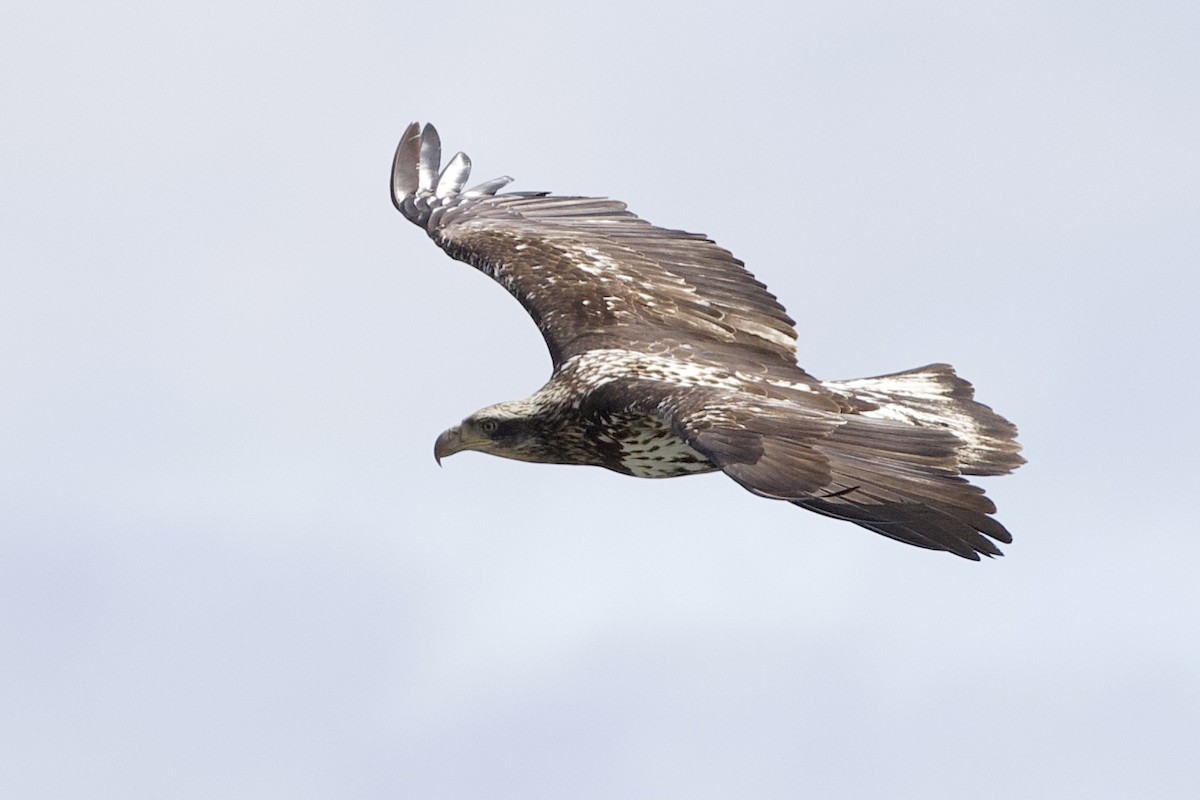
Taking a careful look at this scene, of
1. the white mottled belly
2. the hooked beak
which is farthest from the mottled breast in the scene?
the hooked beak

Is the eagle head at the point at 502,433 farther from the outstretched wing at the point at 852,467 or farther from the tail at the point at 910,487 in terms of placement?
the tail at the point at 910,487

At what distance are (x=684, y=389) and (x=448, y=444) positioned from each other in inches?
83.8

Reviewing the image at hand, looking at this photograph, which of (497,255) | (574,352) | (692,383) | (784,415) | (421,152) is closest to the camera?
(784,415)

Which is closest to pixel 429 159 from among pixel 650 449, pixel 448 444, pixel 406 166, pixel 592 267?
pixel 406 166

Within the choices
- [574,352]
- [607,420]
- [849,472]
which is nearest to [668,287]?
[574,352]

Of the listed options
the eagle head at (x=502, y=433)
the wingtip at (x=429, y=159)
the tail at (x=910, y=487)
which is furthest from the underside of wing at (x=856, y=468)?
the wingtip at (x=429, y=159)

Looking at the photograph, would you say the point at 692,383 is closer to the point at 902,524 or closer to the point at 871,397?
the point at 871,397

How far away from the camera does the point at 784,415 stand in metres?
11.9

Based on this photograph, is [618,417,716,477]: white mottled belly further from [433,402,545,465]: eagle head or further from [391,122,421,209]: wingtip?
[391,122,421,209]: wingtip

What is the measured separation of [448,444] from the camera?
14102 mm

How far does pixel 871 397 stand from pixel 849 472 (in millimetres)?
2797

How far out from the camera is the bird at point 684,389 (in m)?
10.9

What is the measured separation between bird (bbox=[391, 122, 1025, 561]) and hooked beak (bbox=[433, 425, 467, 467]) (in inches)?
0.4

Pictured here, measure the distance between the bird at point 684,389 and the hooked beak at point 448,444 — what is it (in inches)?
0.4
